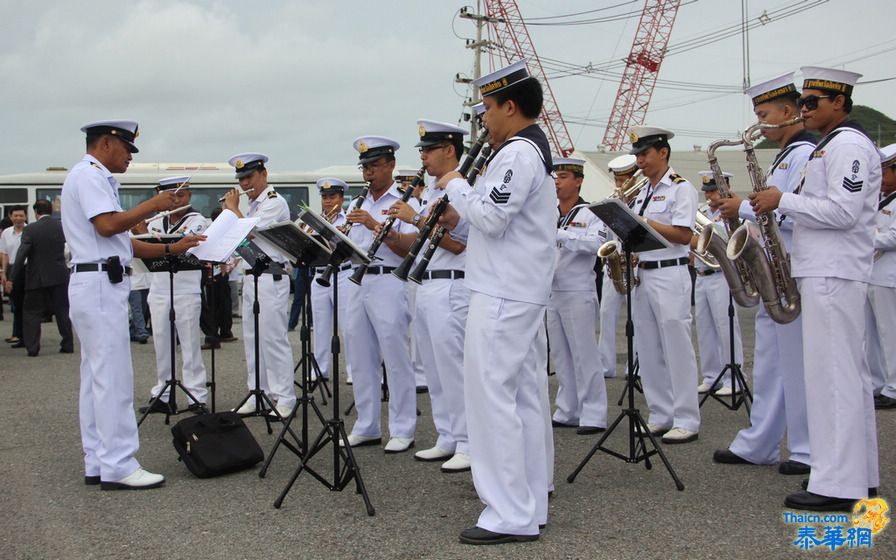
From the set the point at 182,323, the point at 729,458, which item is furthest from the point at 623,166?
the point at 182,323

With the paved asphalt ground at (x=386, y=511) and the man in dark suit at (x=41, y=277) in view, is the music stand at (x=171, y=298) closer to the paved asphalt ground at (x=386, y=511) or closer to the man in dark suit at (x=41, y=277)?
the paved asphalt ground at (x=386, y=511)

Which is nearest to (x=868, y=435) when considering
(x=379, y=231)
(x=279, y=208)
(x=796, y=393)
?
(x=796, y=393)

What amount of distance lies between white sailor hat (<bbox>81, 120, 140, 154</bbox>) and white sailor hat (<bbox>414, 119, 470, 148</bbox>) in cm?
200

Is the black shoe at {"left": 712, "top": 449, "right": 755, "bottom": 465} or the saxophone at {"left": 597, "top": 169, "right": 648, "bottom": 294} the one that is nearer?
the black shoe at {"left": 712, "top": 449, "right": 755, "bottom": 465}

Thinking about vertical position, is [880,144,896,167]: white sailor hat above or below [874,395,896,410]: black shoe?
above

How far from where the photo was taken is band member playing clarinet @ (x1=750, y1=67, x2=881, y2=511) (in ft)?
14.9

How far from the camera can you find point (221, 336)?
563 inches

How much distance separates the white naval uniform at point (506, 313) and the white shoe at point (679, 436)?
247 cm

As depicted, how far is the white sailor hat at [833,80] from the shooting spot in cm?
473

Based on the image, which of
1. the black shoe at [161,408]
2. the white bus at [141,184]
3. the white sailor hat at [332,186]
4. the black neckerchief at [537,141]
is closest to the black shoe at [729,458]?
the black neckerchief at [537,141]

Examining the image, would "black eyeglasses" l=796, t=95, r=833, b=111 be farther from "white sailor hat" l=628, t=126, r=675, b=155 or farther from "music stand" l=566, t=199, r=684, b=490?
"white sailor hat" l=628, t=126, r=675, b=155

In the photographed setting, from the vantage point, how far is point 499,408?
4273 mm

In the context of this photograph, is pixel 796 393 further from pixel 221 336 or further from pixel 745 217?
pixel 221 336

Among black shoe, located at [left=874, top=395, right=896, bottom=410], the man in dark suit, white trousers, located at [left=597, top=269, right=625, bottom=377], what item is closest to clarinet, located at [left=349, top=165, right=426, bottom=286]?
white trousers, located at [left=597, top=269, right=625, bottom=377]
